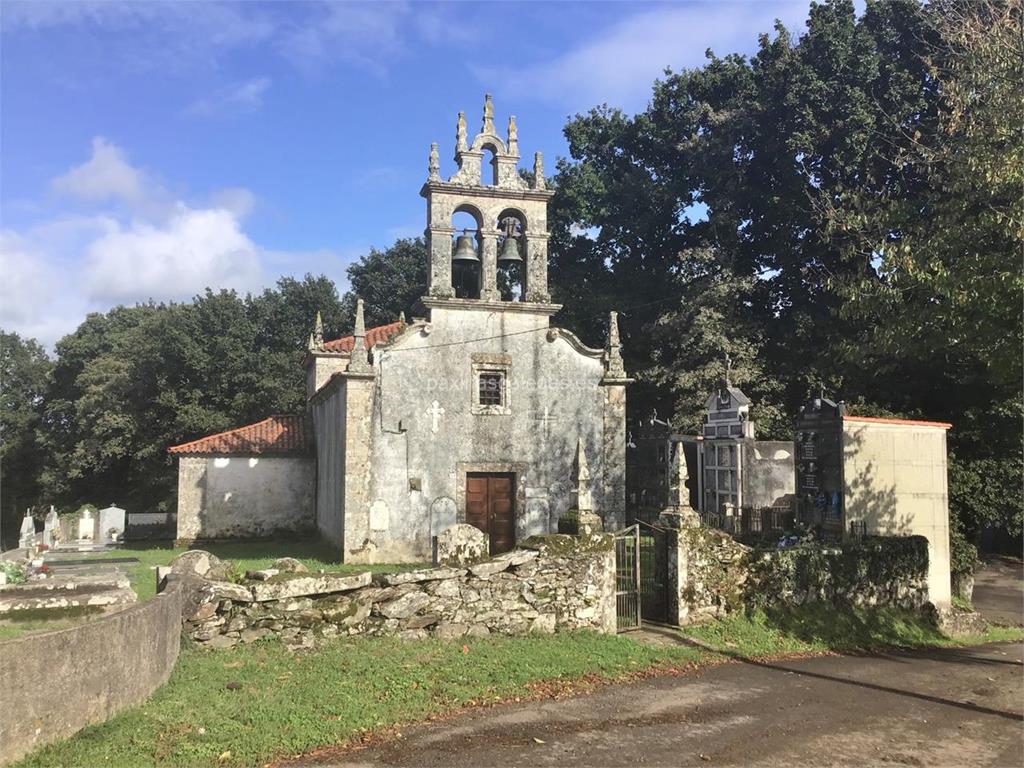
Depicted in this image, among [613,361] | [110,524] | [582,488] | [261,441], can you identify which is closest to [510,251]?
[613,361]

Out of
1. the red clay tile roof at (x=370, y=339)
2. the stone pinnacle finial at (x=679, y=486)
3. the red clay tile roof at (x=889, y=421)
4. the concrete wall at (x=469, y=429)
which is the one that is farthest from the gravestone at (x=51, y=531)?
the red clay tile roof at (x=889, y=421)

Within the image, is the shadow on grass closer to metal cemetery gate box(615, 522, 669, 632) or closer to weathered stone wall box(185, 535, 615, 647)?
metal cemetery gate box(615, 522, 669, 632)

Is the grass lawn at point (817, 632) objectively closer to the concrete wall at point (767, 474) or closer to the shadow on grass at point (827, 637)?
the shadow on grass at point (827, 637)

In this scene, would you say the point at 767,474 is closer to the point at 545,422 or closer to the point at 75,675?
the point at 545,422

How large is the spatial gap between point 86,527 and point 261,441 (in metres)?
12.8

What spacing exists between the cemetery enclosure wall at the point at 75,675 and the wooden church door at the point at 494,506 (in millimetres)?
12088

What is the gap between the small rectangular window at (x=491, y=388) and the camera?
19.6m

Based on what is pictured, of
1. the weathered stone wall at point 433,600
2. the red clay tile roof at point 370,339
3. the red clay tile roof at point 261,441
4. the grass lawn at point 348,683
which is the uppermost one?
the red clay tile roof at point 370,339

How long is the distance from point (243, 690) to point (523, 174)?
36640mm

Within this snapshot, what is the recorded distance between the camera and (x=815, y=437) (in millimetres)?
16609

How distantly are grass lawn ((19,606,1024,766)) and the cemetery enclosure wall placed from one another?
14 centimetres

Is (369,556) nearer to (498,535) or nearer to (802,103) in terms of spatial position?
(498,535)

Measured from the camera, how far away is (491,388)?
19656mm

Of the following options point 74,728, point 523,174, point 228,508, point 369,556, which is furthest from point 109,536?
point 74,728
